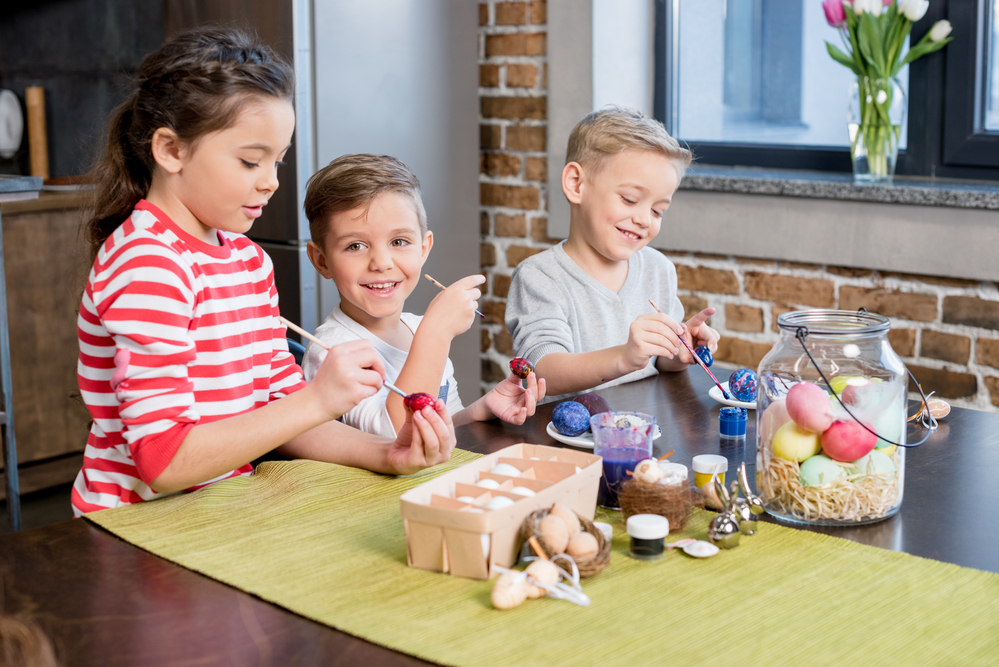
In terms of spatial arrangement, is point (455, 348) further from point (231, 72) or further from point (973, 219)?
point (231, 72)

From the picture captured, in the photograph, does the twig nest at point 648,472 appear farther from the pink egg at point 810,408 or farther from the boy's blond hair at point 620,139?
the boy's blond hair at point 620,139

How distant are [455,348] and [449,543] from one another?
7.23 ft

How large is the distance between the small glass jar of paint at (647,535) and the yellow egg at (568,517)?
6 centimetres

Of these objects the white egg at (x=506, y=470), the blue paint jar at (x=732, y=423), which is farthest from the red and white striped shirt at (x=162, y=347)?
the blue paint jar at (x=732, y=423)

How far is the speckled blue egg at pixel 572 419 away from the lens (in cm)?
132

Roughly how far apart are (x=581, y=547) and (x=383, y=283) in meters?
0.71

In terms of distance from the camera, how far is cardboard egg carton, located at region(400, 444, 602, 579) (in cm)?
88

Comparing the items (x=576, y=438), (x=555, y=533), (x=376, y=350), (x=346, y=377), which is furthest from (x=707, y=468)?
(x=376, y=350)

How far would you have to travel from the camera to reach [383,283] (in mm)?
1492

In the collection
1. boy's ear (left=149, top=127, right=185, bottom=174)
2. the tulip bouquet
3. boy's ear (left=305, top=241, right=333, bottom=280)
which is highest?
the tulip bouquet

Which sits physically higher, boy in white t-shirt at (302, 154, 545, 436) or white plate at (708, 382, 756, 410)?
boy in white t-shirt at (302, 154, 545, 436)

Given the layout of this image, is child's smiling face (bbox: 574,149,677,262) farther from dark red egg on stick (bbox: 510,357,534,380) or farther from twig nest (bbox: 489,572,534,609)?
twig nest (bbox: 489,572,534,609)

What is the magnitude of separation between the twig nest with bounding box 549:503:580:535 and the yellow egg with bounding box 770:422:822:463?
0.89ft

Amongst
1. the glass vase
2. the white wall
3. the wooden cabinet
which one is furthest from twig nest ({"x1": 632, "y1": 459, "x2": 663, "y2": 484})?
the wooden cabinet
